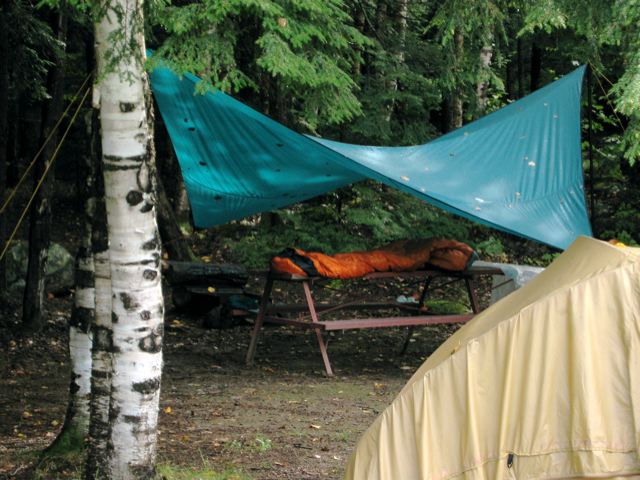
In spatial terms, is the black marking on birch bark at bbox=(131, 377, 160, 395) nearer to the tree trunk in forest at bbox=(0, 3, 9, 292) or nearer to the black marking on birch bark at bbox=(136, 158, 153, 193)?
the black marking on birch bark at bbox=(136, 158, 153, 193)

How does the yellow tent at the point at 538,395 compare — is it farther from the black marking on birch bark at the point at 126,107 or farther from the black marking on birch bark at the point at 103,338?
the black marking on birch bark at the point at 126,107

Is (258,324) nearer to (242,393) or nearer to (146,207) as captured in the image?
(242,393)

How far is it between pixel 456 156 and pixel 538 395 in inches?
157

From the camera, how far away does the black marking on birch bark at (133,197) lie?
12.8ft

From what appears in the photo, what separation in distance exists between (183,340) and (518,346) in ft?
19.1

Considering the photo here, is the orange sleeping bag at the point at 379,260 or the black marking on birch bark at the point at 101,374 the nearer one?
the black marking on birch bark at the point at 101,374

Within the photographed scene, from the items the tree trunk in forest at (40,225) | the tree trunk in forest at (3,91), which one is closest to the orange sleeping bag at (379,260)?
the tree trunk in forest at (40,225)

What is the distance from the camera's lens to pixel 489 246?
41.4 ft

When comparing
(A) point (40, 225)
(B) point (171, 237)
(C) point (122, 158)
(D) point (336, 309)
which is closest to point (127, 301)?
(C) point (122, 158)

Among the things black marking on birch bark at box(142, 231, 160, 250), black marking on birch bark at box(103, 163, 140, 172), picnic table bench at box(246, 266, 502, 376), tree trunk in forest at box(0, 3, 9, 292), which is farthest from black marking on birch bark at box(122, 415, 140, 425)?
tree trunk in forest at box(0, 3, 9, 292)

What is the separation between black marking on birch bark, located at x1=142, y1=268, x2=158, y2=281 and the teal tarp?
2.89m

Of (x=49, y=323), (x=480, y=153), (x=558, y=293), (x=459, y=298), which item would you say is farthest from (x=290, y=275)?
(x=459, y=298)

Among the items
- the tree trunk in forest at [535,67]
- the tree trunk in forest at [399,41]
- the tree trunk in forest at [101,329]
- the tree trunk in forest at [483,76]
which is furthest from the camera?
the tree trunk in forest at [535,67]

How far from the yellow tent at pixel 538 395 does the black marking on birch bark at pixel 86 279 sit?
5.64 feet
